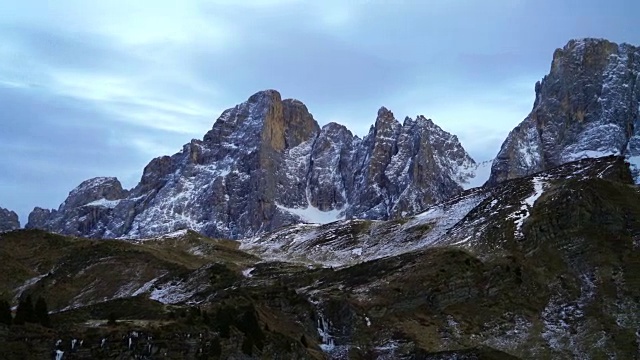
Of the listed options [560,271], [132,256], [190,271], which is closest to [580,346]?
[560,271]

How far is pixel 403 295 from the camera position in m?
129

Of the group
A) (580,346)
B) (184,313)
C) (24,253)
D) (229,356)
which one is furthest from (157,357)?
(24,253)

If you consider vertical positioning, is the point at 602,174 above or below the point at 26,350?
above

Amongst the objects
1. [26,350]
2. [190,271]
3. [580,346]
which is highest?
[190,271]

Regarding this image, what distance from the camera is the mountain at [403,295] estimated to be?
85062 millimetres

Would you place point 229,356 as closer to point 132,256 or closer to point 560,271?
point 560,271

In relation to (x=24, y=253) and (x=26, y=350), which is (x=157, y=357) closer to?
(x=26, y=350)

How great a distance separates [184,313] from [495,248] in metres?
71.2

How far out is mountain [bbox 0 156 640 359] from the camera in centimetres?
8506

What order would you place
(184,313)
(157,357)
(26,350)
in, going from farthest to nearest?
1. (184,313)
2. (157,357)
3. (26,350)

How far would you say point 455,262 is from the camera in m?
137

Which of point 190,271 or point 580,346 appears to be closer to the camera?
point 580,346

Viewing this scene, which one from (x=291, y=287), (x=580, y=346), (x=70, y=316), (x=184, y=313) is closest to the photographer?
(x=184, y=313)

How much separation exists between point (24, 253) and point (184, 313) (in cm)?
10632
